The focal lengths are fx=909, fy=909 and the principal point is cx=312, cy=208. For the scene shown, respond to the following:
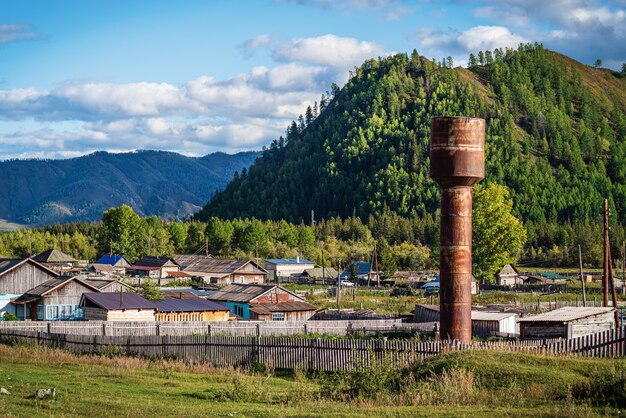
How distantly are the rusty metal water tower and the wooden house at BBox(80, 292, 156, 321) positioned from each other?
30.8 meters

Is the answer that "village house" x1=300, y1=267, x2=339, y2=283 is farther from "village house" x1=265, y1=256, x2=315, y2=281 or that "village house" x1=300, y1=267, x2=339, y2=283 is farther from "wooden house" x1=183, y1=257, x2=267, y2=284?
"wooden house" x1=183, y1=257, x2=267, y2=284

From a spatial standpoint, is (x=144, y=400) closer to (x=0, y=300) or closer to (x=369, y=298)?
(x=0, y=300)

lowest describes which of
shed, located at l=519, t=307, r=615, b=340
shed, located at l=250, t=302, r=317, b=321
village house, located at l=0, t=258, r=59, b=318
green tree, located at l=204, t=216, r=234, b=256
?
shed, located at l=250, t=302, r=317, b=321

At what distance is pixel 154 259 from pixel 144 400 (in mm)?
105906

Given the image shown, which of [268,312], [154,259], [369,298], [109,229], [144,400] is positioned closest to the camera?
[144,400]

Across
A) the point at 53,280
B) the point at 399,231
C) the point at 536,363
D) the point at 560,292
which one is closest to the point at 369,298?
the point at 560,292

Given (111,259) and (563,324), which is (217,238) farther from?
(563,324)

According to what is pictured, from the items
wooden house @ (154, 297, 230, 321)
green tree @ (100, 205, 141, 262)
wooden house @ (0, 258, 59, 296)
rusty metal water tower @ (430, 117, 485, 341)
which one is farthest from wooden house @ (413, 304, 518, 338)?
green tree @ (100, 205, 141, 262)

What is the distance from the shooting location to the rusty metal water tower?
114ft

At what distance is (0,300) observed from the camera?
6769 cm

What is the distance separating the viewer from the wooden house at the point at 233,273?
114 m

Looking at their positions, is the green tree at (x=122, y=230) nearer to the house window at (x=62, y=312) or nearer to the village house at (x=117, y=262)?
the village house at (x=117, y=262)

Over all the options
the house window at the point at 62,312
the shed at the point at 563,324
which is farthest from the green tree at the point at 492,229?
the shed at the point at 563,324

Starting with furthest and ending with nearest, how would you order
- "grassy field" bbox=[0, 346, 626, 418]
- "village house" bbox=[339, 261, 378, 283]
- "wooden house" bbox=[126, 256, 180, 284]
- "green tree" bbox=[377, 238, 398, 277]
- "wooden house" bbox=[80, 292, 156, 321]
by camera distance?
"green tree" bbox=[377, 238, 398, 277] < "wooden house" bbox=[126, 256, 180, 284] < "village house" bbox=[339, 261, 378, 283] < "wooden house" bbox=[80, 292, 156, 321] < "grassy field" bbox=[0, 346, 626, 418]
